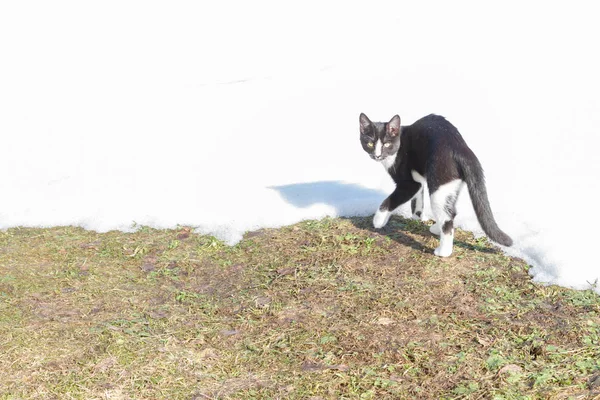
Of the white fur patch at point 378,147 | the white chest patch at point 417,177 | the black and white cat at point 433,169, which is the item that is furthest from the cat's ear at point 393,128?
the white chest patch at point 417,177

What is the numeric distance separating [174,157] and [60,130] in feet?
7.96

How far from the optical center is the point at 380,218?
19.0ft

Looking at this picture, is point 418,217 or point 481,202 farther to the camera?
point 418,217

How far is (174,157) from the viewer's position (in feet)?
28.4

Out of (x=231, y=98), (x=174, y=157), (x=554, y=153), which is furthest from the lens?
(x=231, y=98)

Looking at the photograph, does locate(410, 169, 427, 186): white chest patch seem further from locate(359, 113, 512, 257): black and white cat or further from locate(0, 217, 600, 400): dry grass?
locate(0, 217, 600, 400): dry grass

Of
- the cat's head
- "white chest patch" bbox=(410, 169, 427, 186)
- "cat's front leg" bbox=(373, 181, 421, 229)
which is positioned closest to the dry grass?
"cat's front leg" bbox=(373, 181, 421, 229)

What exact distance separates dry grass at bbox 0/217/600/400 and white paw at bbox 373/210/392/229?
0.30ft

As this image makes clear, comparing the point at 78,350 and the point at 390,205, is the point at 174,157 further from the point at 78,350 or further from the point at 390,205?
the point at 78,350

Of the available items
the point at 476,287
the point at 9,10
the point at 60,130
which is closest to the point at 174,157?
the point at 60,130

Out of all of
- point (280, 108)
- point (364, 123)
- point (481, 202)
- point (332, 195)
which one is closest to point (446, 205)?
point (481, 202)

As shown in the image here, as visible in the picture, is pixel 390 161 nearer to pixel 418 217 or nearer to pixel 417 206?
pixel 417 206

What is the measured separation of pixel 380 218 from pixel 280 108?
4.64 meters

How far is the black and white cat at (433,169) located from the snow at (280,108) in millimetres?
625
